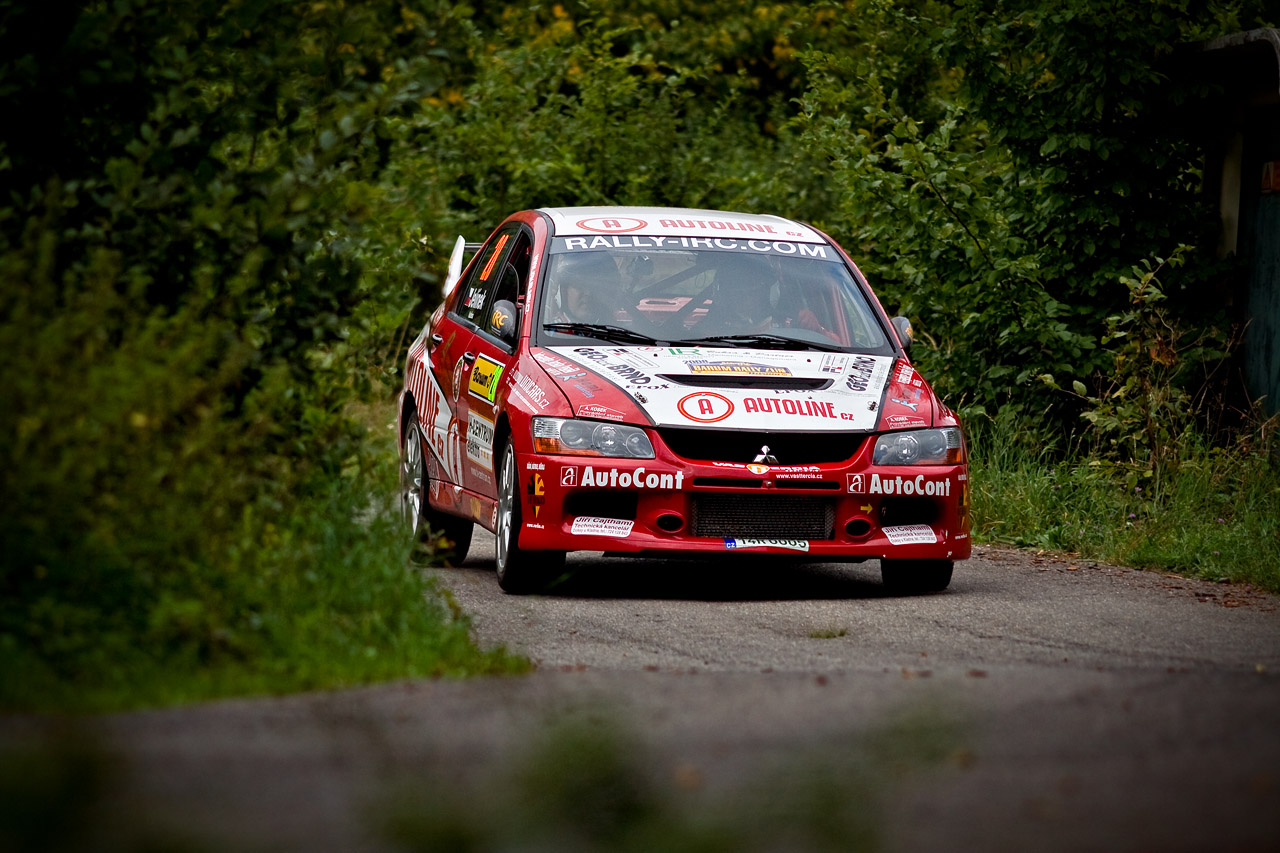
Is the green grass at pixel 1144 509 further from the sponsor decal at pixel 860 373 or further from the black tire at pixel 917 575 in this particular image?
the sponsor decal at pixel 860 373

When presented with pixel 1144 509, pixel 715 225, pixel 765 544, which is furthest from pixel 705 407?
pixel 1144 509

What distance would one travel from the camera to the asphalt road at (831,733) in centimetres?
392

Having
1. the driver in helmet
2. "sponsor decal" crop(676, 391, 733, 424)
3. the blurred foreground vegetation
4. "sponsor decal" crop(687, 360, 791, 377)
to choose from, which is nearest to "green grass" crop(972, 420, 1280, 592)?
the blurred foreground vegetation

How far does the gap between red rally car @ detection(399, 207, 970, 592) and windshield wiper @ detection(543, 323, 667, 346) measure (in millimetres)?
11

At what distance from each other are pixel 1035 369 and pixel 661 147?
5797 millimetres

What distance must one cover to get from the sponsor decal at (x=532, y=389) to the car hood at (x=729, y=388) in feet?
0.33

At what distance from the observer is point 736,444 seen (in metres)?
8.38

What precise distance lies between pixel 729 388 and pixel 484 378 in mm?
1458

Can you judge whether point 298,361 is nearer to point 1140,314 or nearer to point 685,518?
point 685,518

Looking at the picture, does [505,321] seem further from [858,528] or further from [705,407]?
[858,528]

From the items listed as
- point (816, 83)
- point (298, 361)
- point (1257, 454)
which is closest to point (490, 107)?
point (816, 83)

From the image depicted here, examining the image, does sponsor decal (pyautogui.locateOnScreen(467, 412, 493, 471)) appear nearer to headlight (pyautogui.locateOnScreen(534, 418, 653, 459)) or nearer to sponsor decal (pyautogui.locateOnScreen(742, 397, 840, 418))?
headlight (pyautogui.locateOnScreen(534, 418, 653, 459))

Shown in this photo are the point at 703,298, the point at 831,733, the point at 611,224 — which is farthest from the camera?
the point at 611,224

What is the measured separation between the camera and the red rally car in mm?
8320
